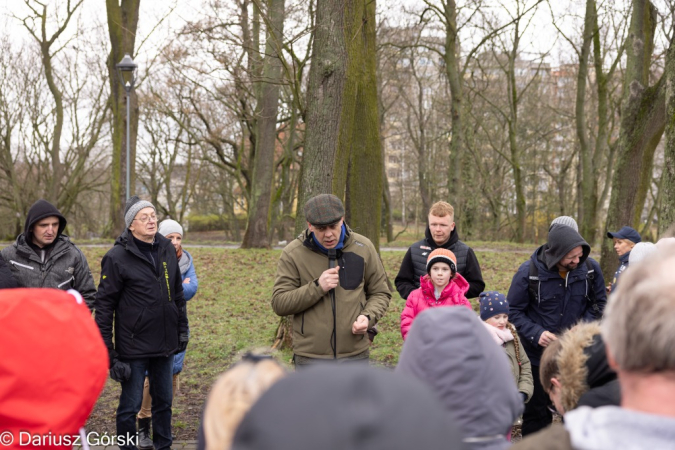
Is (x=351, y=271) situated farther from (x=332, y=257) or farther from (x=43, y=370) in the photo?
(x=43, y=370)

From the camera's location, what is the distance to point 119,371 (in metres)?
4.73

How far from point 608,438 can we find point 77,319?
1913mm

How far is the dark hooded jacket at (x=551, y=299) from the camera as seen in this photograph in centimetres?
496

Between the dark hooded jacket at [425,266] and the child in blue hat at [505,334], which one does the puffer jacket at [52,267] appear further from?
the child in blue hat at [505,334]

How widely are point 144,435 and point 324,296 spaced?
2.16 meters

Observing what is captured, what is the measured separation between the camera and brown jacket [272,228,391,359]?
457 centimetres

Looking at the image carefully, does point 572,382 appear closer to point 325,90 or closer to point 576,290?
point 576,290

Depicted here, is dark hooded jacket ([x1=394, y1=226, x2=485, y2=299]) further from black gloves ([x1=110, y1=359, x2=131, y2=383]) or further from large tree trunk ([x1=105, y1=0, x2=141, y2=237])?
large tree trunk ([x1=105, y1=0, x2=141, y2=237])

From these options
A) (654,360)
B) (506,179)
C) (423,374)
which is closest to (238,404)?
(423,374)

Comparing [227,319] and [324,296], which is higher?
[324,296]

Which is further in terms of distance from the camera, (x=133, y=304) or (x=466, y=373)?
(x=133, y=304)

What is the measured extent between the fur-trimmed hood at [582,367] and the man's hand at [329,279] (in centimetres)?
197

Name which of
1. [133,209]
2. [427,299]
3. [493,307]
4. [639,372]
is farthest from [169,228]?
[639,372]

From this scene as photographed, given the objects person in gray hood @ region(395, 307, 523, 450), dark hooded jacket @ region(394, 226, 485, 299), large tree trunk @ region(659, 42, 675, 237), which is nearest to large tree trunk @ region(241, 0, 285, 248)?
large tree trunk @ region(659, 42, 675, 237)
